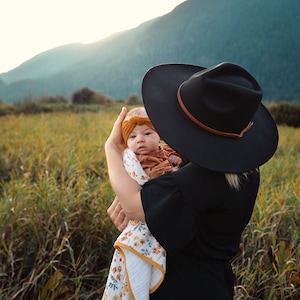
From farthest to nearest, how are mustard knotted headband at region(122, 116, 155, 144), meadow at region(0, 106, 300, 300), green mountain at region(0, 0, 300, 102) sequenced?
green mountain at region(0, 0, 300, 102)
meadow at region(0, 106, 300, 300)
mustard knotted headband at region(122, 116, 155, 144)

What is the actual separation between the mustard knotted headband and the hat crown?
0.16 m

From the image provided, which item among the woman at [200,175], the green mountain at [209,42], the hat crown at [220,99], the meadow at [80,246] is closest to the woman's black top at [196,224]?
the woman at [200,175]

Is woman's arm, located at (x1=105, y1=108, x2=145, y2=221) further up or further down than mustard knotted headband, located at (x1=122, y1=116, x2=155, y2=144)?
further down

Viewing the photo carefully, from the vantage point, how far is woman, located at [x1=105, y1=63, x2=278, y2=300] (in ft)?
3.52

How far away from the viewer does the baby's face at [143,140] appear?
48.8 inches

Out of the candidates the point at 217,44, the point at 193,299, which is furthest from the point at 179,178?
the point at 217,44

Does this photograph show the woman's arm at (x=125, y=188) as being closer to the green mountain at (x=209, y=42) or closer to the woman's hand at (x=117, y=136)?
the woman's hand at (x=117, y=136)

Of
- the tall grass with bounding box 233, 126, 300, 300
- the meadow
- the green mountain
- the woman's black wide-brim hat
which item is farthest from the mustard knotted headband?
the green mountain

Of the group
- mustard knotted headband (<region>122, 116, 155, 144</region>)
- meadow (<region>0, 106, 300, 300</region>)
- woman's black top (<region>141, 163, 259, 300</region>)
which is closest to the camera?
woman's black top (<region>141, 163, 259, 300</region>)

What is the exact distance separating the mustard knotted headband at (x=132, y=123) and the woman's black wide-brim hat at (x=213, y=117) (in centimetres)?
11

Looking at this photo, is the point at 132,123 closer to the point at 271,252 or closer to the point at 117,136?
the point at 117,136

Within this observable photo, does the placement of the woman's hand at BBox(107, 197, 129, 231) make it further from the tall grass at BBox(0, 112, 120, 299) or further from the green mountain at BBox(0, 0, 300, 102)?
the green mountain at BBox(0, 0, 300, 102)

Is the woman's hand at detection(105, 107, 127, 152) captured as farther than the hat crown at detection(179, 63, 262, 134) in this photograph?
Yes

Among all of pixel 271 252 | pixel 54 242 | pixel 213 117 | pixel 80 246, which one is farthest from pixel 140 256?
pixel 271 252
